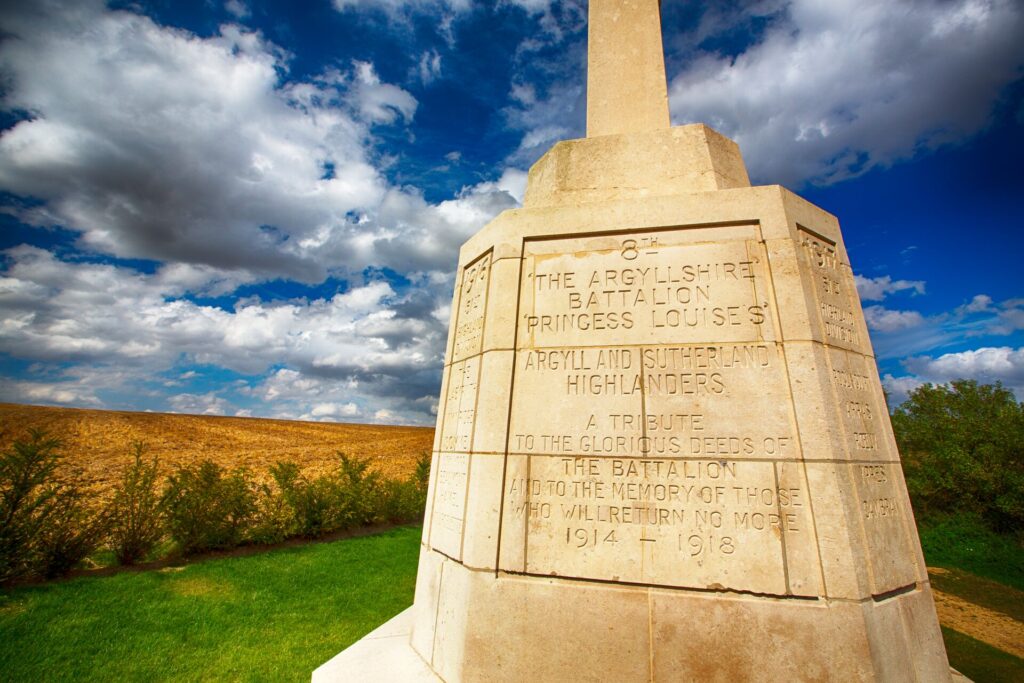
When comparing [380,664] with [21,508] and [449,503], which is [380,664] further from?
[21,508]

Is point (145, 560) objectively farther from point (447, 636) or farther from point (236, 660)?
point (447, 636)

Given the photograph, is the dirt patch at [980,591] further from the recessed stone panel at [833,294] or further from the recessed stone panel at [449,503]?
the recessed stone panel at [449,503]

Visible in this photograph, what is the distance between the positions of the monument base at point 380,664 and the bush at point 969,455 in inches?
713

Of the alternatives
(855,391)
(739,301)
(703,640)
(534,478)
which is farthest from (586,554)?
(855,391)

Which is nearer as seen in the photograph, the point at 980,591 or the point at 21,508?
the point at 21,508

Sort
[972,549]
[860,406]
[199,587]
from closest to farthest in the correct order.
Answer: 1. [860,406]
2. [199,587]
3. [972,549]

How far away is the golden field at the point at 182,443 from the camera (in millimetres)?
22250

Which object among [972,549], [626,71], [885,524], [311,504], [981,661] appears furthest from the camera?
[311,504]

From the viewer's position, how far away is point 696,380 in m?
3.91

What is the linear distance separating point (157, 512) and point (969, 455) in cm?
2405

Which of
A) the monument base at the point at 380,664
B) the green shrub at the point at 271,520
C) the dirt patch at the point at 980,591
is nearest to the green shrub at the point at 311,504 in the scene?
the green shrub at the point at 271,520

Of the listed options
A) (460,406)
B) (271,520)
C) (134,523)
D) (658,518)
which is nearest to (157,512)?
(134,523)

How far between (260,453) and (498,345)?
2855 centimetres

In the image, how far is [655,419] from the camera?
153 inches
